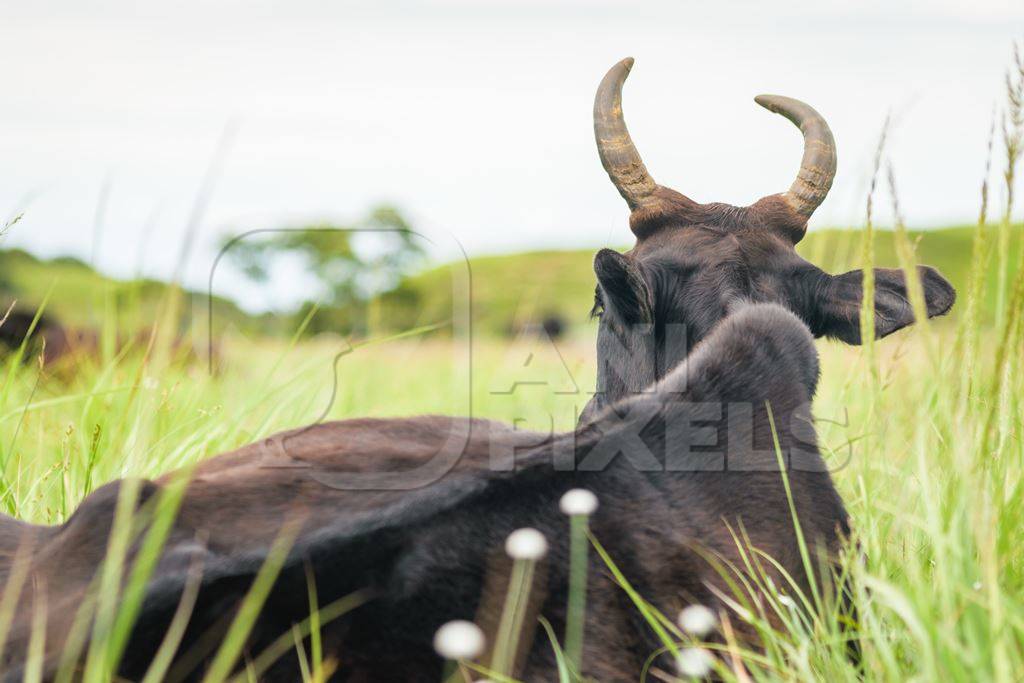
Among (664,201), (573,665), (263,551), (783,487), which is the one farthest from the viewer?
(664,201)

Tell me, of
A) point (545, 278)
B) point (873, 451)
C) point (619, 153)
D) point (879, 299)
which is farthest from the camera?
point (545, 278)

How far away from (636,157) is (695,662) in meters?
2.64

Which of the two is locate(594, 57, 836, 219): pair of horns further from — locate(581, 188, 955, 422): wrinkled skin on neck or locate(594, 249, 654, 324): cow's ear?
locate(594, 249, 654, 324): cow's ear

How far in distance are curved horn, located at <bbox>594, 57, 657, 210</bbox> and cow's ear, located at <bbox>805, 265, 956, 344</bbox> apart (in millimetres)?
812

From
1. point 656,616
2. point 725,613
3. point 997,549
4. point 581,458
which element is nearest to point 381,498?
point 581,458

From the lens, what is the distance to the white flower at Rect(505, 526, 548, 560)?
194cm

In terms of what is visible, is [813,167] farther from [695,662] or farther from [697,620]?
[695,662]

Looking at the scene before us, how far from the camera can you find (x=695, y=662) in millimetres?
1865

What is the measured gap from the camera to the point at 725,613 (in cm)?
210

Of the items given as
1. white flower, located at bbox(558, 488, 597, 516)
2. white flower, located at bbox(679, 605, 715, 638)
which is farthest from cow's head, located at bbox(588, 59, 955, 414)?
white flower, located at bbox(679, 605, 715, 638)

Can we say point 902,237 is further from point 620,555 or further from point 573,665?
point 573,665

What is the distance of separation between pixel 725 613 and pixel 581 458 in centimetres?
44

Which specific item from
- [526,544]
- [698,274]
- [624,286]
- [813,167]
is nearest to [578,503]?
[526,544]

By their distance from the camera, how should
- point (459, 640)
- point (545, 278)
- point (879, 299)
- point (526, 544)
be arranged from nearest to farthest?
point (459, 640)
point (526, 544)
point (879, 299)
point (545, 278)
